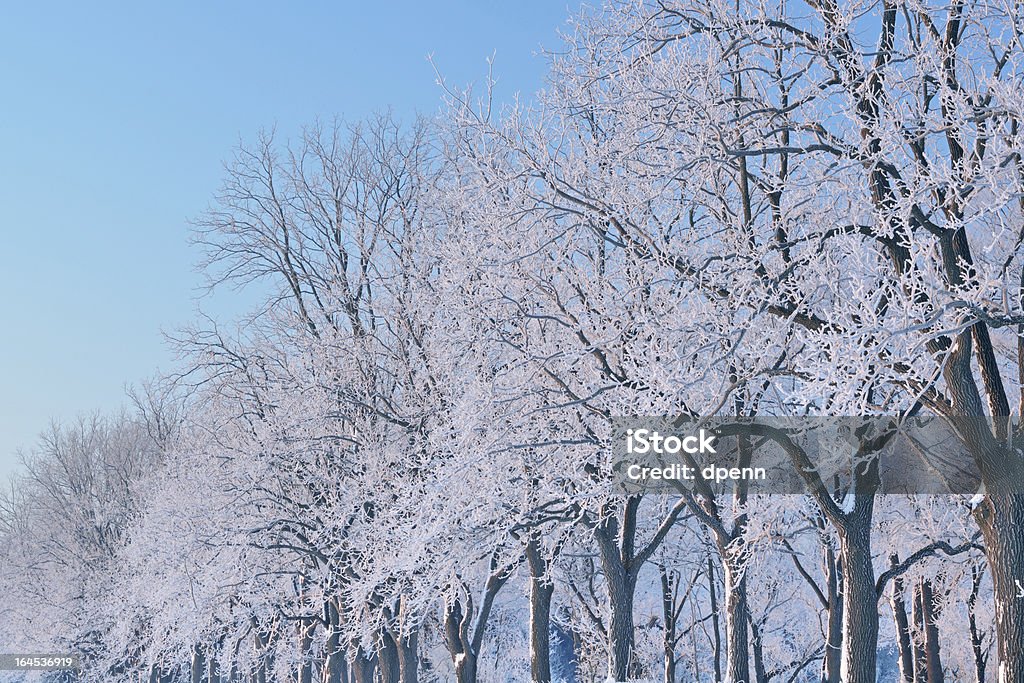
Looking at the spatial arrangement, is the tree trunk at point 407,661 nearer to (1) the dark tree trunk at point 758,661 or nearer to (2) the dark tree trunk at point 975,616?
(1) the dark tree trunk at point 758,661

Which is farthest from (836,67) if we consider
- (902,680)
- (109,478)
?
(109,478)

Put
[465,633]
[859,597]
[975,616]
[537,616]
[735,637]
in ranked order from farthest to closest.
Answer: [975,616], [465,633], [537,616], [735,637], [859,597]

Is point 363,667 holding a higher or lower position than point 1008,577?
lower

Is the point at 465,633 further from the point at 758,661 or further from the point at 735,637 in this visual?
the point at 758,661

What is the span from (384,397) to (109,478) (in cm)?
2938

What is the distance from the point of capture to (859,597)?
12133mm

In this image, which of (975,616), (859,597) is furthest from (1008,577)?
(975,616)

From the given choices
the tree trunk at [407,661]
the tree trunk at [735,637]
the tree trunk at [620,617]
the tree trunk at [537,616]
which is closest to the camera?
the tree trunk at [735,637]

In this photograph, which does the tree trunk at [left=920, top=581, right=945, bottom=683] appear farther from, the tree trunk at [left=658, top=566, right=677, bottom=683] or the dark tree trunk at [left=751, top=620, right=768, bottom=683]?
the tree trunk at [left=658, top=566, right=677, bottom=683]

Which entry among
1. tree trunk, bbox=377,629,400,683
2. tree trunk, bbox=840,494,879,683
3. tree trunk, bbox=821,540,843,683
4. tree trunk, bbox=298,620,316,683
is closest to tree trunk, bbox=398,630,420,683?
tree trunk, bbox=377,629,400,683

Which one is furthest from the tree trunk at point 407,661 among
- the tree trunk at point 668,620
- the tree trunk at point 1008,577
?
the tree trunk at point 1008,577

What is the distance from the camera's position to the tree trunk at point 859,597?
1216cm

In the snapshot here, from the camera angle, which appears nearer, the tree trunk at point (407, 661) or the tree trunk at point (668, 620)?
the tree trunk at point (407, 661)

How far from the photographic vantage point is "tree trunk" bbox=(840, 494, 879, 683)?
12156 mm
